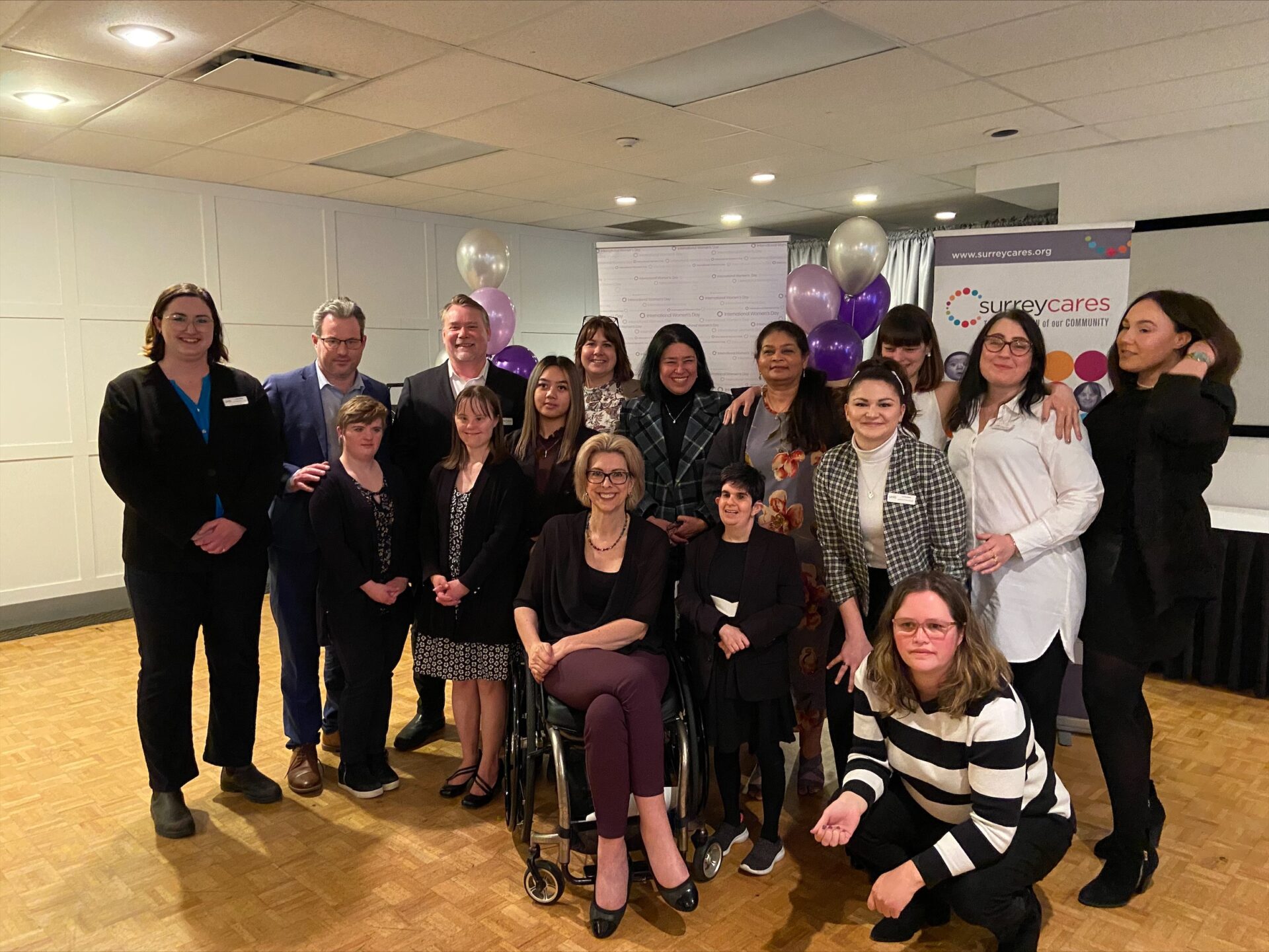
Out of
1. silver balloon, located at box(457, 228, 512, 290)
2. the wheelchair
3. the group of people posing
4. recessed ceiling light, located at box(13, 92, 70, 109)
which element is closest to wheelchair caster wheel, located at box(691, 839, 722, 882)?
the wheelchair

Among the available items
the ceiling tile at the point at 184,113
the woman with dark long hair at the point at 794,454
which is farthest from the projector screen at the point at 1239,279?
the ceiling tile at the point at 184,113

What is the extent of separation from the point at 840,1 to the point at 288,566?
265cm


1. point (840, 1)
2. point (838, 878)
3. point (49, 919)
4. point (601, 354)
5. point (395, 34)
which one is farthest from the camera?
point (601, 354)

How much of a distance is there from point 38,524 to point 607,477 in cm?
431

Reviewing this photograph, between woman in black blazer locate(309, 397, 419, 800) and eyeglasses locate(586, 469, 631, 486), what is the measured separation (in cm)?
78

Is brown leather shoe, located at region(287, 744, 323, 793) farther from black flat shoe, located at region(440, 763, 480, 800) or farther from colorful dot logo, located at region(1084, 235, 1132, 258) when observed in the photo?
colorful dot logo, located at region(1084, 235, 1132, 258)

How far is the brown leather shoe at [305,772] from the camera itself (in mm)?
3148

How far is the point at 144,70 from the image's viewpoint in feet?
11.3

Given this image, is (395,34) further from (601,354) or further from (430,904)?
(430,904)

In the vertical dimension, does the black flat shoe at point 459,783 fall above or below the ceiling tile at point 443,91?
below

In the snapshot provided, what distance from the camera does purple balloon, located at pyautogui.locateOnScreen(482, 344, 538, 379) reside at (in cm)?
495

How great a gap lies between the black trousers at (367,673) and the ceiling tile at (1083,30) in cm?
284

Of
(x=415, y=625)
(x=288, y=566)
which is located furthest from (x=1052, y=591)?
(x=288, y=566)

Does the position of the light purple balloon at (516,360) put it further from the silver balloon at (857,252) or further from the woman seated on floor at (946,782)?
the woman seated on floor at (946,782)
